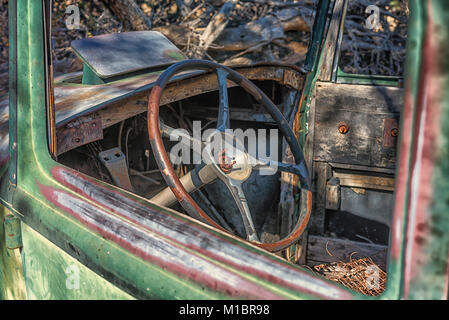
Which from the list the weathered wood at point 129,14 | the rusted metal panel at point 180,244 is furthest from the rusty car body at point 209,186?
the weathered wood at point 129,14

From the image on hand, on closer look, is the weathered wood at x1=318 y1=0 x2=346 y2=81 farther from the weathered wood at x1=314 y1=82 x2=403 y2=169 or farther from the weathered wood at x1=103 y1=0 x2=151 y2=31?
the weathered wood at x1=103 y1=0 x2=151 y2=31

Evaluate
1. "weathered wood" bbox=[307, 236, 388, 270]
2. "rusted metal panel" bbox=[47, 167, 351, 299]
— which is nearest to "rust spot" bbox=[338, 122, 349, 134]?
"weathered wood" bbox=[307, 236, 388, 270]

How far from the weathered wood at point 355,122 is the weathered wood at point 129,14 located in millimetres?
3847

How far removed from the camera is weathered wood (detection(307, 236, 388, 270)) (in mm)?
2523

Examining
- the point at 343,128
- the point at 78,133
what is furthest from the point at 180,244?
the point at 343,128

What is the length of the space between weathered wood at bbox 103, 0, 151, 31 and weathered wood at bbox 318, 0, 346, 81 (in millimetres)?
3666

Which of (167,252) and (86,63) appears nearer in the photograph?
(167,252)

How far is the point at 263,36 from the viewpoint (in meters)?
5.55

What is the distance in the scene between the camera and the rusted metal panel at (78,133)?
1793 millimetres

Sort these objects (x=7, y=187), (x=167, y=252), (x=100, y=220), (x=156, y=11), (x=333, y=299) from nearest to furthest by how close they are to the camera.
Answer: (x=333, y=299)
(x=167, y=252)
(x=100, y=220)
(x=7, y=187)
(x=156, y=11)

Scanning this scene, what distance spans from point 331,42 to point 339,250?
3.89 ft
